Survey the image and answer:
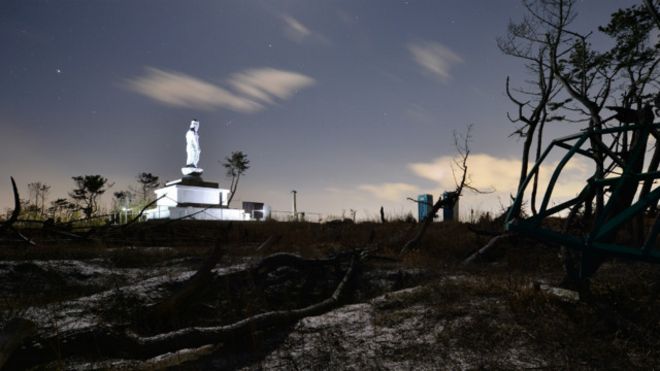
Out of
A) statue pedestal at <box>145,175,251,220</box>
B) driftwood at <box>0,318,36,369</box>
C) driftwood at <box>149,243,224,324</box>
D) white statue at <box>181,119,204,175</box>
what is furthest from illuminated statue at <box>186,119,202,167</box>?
driftwood at <box>0,318,36,369</box>

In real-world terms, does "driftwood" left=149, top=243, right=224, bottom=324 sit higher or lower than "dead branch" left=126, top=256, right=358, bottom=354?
higher

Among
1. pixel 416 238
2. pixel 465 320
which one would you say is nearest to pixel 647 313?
pixel 465 320

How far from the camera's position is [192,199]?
28.6 metres

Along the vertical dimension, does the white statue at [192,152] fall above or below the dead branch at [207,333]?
above

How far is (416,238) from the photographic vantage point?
12.8 metres

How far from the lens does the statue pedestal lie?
2692 cm

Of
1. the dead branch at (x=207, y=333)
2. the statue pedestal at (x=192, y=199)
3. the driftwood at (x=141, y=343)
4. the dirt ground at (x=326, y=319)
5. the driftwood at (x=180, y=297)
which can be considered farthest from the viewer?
the statue pedestal at (x=192, y=199)

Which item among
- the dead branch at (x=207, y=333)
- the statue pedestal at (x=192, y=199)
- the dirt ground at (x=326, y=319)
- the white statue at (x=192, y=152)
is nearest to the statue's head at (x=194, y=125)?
the white statue at (x=192, y=152)

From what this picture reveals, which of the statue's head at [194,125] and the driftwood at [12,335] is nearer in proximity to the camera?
the driftwood at [12,335]

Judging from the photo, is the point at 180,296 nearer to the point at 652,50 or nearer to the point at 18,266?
the point at 18,266

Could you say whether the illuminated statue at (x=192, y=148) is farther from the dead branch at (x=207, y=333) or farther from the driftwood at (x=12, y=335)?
the driftwood at (x=12, y=335)

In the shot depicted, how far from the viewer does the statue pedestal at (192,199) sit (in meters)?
26.9

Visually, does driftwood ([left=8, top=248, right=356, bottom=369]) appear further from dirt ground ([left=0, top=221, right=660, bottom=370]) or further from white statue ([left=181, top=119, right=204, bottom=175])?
white statue ([left=181, top=119, right=204, bottom=175])

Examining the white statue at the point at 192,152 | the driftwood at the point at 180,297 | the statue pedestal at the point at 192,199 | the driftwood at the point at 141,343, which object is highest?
the white statue at the point at 192,152
